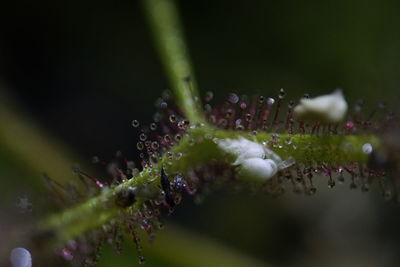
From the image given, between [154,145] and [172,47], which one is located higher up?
[172,47]

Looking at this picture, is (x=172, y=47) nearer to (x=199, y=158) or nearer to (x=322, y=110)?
(x=199, y=158)

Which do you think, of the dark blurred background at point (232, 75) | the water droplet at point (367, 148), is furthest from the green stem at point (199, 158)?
the dark blurred background at point (232, 75)

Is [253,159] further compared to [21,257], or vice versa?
[21,257]

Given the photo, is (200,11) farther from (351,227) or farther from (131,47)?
(351,227)

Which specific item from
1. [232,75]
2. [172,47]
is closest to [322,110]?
[172,47]

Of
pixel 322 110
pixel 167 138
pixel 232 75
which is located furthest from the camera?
pixel 232 75

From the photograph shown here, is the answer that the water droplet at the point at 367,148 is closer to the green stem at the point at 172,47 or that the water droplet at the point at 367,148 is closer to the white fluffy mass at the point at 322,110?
the white fluffy mass at the point at 322,110
